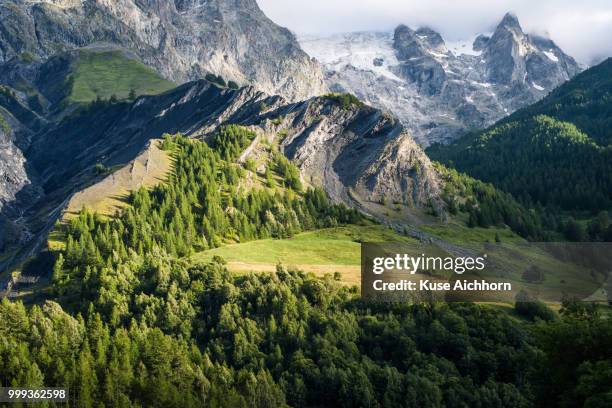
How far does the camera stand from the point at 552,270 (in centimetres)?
18475

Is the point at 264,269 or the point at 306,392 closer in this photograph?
the point at 306,392

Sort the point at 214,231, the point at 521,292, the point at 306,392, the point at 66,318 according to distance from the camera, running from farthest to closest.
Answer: the point at 214,231 < the point at 521,292 < the point at 66,318 < the point at 306,392

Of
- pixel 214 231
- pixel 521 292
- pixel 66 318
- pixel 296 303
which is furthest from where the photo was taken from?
pixel 214 231

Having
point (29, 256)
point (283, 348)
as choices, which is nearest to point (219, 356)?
point (283, 348)

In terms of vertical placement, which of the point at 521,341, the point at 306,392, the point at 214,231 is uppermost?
the point at 214,231

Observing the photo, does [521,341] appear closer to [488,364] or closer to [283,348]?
[488,364]

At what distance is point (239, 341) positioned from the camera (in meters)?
122

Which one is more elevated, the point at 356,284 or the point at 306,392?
the point at 356,284

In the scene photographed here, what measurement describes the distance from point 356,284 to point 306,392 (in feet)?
131

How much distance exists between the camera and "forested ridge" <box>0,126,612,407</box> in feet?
340

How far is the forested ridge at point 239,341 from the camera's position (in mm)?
103688

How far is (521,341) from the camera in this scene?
393ft

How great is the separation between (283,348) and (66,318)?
3843 centimetres

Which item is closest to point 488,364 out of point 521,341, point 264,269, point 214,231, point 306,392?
point 521,341
